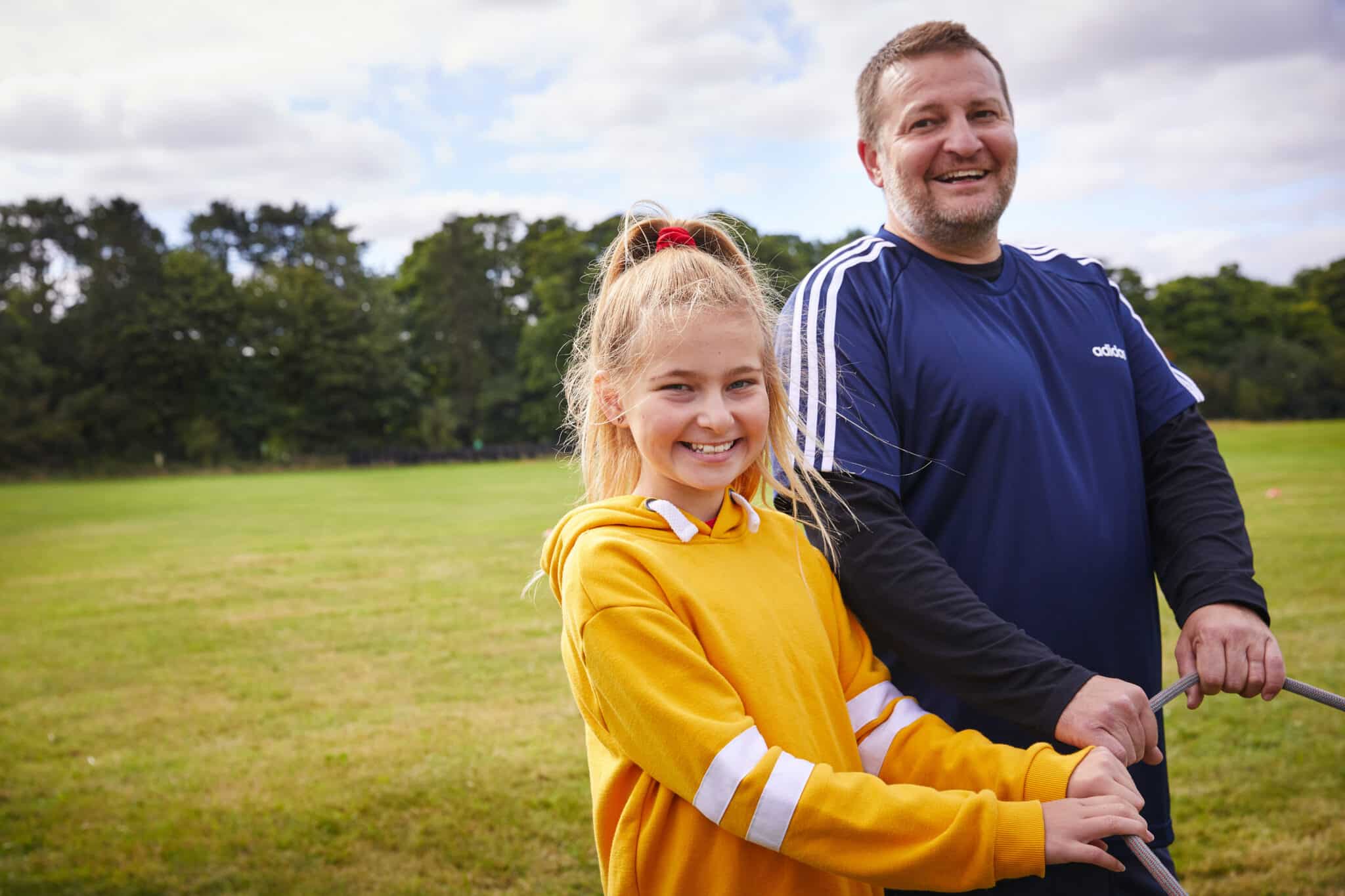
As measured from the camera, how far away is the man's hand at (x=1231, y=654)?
1806 mm

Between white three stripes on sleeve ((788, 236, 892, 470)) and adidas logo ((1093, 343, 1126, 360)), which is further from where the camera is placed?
adidas logo ((1093, 343, 1126, 360))

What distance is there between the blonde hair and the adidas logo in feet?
2.27

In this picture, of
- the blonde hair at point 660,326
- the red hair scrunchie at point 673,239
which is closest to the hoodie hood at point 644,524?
the blonde hair at point 660,326

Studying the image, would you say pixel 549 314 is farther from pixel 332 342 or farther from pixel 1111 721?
pixel 1111 721

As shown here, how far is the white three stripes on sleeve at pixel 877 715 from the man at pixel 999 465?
0.28 ft

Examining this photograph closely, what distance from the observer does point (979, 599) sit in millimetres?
1892

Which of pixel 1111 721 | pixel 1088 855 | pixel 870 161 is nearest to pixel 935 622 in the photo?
pixel 1111 721

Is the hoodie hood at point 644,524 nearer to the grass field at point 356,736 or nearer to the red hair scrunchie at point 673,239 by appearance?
the red hair scrunchie at point 673,239

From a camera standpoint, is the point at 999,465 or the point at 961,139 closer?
the point at 999,465

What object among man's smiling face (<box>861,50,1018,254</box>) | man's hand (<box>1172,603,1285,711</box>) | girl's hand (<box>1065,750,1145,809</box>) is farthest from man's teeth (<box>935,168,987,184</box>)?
girl's hand (<box>1065,750,1145,809</box>)

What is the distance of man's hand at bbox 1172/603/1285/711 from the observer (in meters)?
1.81

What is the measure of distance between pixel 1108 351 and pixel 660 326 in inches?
40.5

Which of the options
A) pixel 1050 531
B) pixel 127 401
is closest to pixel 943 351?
pixel 1050 531

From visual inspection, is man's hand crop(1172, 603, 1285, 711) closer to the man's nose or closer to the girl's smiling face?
the girl's smiling face
